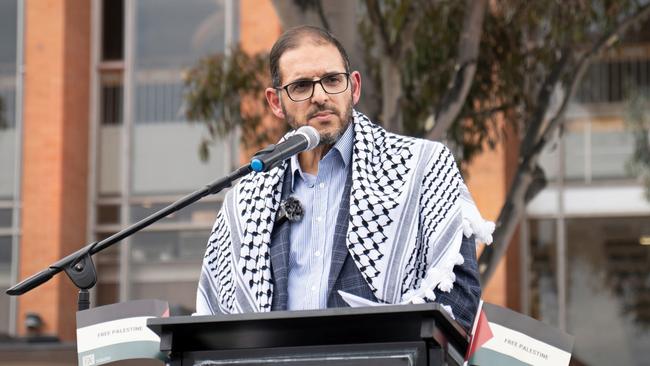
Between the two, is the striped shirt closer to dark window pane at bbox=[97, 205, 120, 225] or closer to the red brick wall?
the red brick wall

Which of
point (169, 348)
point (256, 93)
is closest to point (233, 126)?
point (256, 93)

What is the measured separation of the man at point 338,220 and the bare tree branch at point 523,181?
18.8 ft

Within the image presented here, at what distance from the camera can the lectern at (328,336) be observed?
11.0ft

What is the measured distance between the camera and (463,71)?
10.0 m

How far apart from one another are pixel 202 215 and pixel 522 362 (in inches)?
493

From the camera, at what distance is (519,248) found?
1571 cm

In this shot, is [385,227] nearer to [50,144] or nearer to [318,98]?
[318,98]

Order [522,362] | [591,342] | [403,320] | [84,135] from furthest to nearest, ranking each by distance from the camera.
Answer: [84,135]
[591,342]
[522,362]
[403,320]

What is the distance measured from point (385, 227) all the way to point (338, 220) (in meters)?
0.16

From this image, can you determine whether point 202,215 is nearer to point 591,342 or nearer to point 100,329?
point 591,342

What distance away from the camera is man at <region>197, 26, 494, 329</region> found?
399 cm

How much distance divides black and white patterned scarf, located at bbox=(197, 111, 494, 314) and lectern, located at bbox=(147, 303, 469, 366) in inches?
18.1

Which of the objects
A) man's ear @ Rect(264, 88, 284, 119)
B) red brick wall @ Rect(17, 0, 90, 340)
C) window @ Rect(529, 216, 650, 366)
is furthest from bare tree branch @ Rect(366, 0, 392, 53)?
red brick wall @ Rect(17, 0, 90, 340)

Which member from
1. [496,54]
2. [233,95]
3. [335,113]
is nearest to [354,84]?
[335,113]
